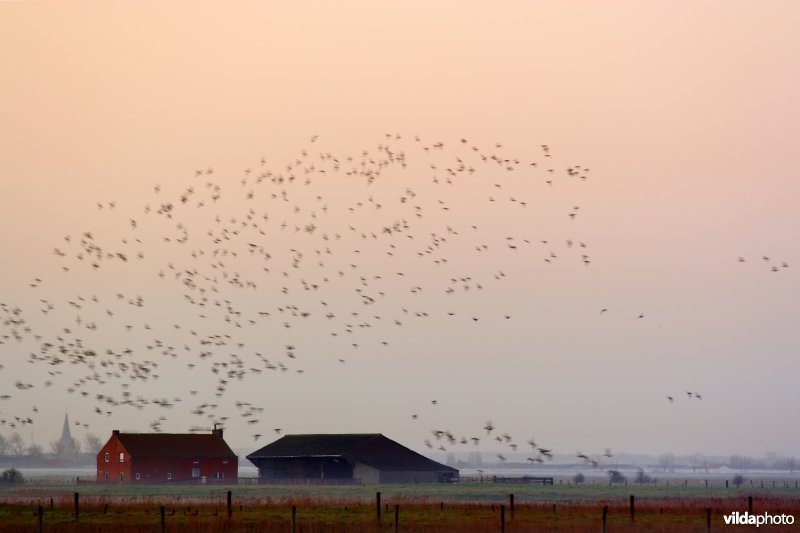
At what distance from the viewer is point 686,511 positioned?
63281 mm

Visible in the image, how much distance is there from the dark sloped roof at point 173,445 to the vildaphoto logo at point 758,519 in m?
89.7

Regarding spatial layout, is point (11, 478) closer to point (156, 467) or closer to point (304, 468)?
point (156, 467)

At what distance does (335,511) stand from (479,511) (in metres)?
7.31

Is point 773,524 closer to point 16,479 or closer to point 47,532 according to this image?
point 47,532

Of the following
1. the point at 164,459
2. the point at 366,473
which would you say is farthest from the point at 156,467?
the point at 366,473

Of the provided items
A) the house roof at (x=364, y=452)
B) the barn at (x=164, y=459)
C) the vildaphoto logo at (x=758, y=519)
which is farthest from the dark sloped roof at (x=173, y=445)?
the vildaphoto logo at (x=758, y=519)

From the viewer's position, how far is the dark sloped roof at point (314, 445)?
12925 centimetres

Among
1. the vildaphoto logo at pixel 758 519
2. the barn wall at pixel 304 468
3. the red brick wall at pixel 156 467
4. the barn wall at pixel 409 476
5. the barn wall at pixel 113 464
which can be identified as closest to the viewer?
the vildaphoto logo at pixel 758 519

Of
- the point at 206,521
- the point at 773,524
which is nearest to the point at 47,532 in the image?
the point at 206,521

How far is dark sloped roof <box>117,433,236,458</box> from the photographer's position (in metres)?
135

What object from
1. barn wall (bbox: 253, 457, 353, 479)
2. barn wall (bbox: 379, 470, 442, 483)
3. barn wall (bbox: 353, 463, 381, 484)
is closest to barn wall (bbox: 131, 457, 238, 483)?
barn wall (bbox: 253, 457, 353, 479)

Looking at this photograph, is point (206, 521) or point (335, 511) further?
point (335, 511)

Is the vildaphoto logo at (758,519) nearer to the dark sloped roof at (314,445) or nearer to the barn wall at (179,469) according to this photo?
the dark sloped roof at (314,445)

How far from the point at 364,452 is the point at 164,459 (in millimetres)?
22691
